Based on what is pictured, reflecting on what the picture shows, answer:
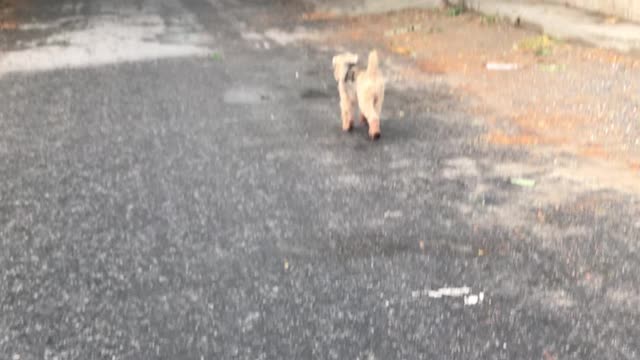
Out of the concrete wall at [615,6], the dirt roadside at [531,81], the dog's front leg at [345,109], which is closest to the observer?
the dirt roadside at [531,81]

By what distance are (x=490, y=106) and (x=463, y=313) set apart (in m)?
4.29

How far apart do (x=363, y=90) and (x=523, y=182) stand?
62.6 inches

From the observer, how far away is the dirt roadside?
21.1 feet

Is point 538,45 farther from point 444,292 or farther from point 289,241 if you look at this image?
point 444,292

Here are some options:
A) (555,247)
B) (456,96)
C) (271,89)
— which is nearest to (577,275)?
(555,247)

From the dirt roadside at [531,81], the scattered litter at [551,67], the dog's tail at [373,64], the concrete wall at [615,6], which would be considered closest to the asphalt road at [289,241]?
the dirt roadside at [531,81]

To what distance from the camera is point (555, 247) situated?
461 centimetres

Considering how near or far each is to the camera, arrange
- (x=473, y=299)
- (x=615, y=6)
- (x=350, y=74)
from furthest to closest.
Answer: (x=615, y=6)
(x=350, y=74)
(x=473, y=299)

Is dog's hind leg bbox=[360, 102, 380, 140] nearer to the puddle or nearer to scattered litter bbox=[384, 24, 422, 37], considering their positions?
the puddle

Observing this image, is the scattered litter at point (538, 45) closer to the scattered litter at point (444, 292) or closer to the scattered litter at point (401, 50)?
the scattered litter at point (401, 50)

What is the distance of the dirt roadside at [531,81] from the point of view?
6.43 meters

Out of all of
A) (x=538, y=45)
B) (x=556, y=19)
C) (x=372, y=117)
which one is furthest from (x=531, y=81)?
(x=556, y=19)

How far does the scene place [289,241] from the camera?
4828mm

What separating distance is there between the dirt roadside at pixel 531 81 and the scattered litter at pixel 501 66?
0.08ft
